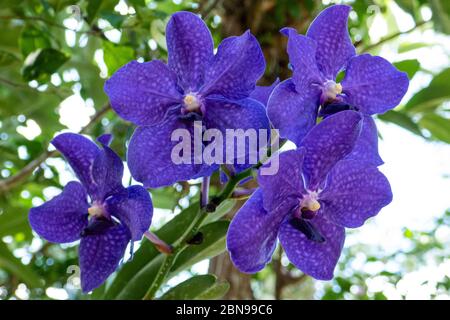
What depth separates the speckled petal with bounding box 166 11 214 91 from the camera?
2.58ft

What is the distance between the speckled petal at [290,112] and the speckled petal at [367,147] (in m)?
0.08

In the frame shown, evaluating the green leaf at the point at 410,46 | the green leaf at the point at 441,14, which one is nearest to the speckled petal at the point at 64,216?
the green leaf at the point at 441,14

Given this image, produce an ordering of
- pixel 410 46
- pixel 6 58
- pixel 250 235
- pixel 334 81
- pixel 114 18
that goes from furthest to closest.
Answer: pixel 410 46, pixel 6 58, pixel 114 18, pixel 334 81, pixel 250 235

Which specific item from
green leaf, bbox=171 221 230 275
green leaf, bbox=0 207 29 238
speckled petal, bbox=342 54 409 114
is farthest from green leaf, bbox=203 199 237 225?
green leaf, bbox=0 207 29 238

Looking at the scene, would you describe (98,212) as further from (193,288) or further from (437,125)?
(437,125)

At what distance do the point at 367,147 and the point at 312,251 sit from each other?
0.52ft

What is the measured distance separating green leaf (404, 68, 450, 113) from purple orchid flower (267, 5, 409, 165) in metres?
0.64

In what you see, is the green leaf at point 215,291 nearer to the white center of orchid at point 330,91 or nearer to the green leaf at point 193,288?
the green leaf at point 193,288

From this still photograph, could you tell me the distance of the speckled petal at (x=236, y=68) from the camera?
765mm

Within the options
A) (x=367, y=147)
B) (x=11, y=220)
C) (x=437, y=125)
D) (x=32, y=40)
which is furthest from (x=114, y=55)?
(x=437, y=125)

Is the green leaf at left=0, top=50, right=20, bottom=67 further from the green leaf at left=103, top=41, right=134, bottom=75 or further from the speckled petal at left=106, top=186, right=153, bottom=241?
the speckled petal at left=106, top=186, right=153, bottom=241

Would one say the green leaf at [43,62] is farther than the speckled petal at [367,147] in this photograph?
Yes

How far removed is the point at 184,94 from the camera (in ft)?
2.67

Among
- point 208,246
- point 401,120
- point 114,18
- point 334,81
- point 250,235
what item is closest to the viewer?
point 250,235
